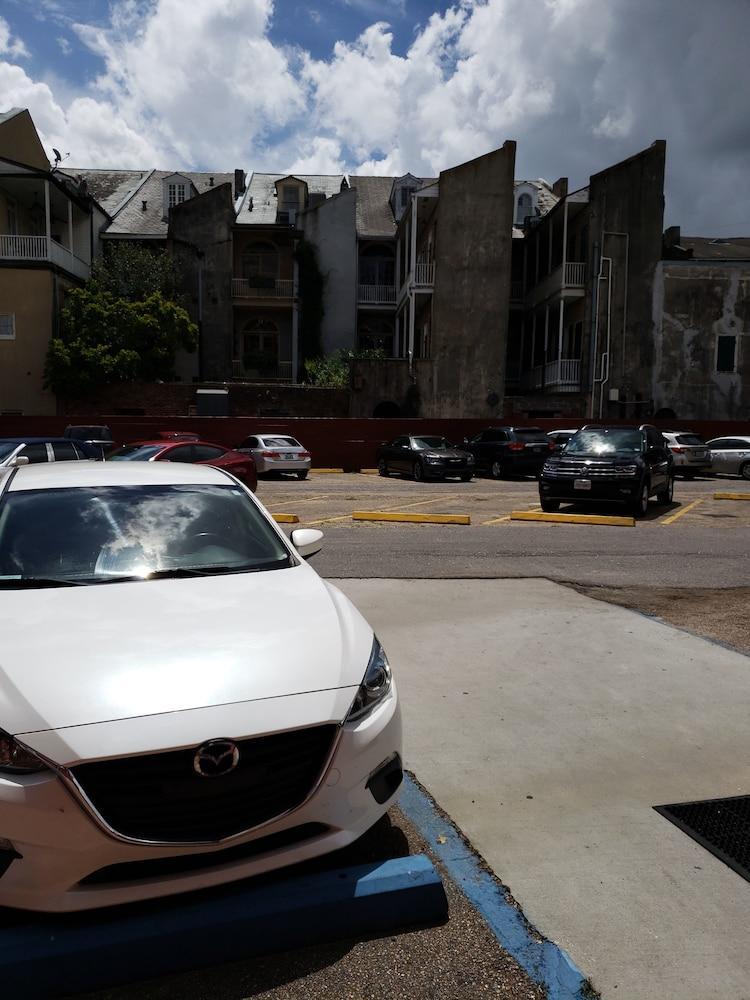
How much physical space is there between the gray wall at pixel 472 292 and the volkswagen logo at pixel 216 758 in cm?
3187

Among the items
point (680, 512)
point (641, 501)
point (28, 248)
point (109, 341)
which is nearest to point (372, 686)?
point (641, 501)

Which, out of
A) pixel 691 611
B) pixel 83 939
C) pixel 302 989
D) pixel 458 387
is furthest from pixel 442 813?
pixel 458 387

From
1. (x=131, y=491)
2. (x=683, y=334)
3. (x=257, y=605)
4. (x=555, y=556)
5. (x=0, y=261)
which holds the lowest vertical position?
(x=555, y=556)

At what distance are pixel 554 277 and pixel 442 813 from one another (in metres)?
34.5

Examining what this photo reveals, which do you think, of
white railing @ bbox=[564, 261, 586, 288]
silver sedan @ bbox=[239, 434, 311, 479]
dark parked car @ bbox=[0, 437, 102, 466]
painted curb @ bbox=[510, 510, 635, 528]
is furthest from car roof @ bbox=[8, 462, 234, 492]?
white railing @ bbox=[564, 261, 586, 288]

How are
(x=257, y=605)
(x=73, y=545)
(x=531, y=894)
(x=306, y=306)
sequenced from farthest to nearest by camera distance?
1. (x=306, y=306)
2. (x=73, y=545)
3. (x=257, y=605)
4. (x=531, y=894)

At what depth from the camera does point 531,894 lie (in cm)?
285

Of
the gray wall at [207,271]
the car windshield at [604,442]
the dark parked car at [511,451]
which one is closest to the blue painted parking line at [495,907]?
the car windshield at [604,442]

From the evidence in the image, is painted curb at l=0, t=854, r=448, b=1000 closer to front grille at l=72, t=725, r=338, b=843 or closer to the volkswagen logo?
front grille at l=72, t=725, r=338, b=843

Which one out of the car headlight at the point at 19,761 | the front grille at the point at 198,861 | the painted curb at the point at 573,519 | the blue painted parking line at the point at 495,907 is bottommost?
the painted curb at the point at 573,519

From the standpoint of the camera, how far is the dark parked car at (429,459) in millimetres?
23672

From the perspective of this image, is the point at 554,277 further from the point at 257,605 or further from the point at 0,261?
the point at 257,605

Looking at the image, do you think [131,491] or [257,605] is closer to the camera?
[257,605]

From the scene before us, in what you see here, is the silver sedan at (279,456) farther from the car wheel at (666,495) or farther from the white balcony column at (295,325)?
the white balcony column at (295,325)
